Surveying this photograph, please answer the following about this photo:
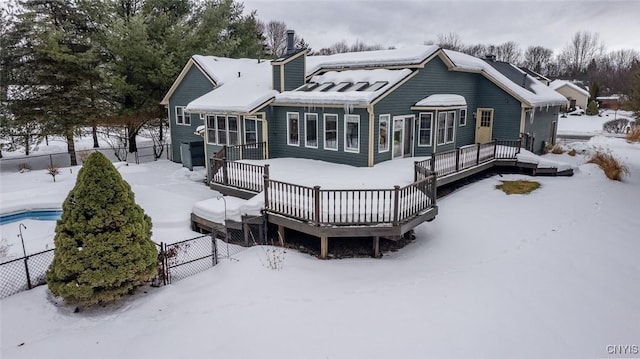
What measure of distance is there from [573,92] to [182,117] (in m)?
53.3

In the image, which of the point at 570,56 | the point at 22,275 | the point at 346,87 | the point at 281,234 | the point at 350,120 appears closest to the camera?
the point at 22,275

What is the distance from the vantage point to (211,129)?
16500 millimetres

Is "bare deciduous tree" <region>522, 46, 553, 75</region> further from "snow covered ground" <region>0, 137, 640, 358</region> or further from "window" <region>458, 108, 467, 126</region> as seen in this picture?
"snow covered ground" <region>0, 137, 640, 358</region>

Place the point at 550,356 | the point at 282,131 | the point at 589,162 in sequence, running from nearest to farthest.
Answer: the point at 550,356, the point at 282,131, the point at 589,162

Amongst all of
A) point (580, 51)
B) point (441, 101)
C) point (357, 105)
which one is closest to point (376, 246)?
point (357, 105)

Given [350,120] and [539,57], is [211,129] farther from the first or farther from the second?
[539,57]

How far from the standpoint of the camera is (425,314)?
20.7 feet

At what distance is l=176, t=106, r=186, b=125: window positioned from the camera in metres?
19.9

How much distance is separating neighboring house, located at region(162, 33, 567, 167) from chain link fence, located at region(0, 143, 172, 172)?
5488 millimetres

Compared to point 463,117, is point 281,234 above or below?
below

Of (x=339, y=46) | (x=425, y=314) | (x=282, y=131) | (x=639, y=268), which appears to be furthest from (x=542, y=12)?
(x=339, y=46)

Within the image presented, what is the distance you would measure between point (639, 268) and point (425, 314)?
510 cm

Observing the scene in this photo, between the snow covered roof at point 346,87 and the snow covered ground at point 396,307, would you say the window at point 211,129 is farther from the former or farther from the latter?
the snow covered ground at point 396,307

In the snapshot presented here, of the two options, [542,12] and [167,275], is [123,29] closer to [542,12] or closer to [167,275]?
[167,275]
